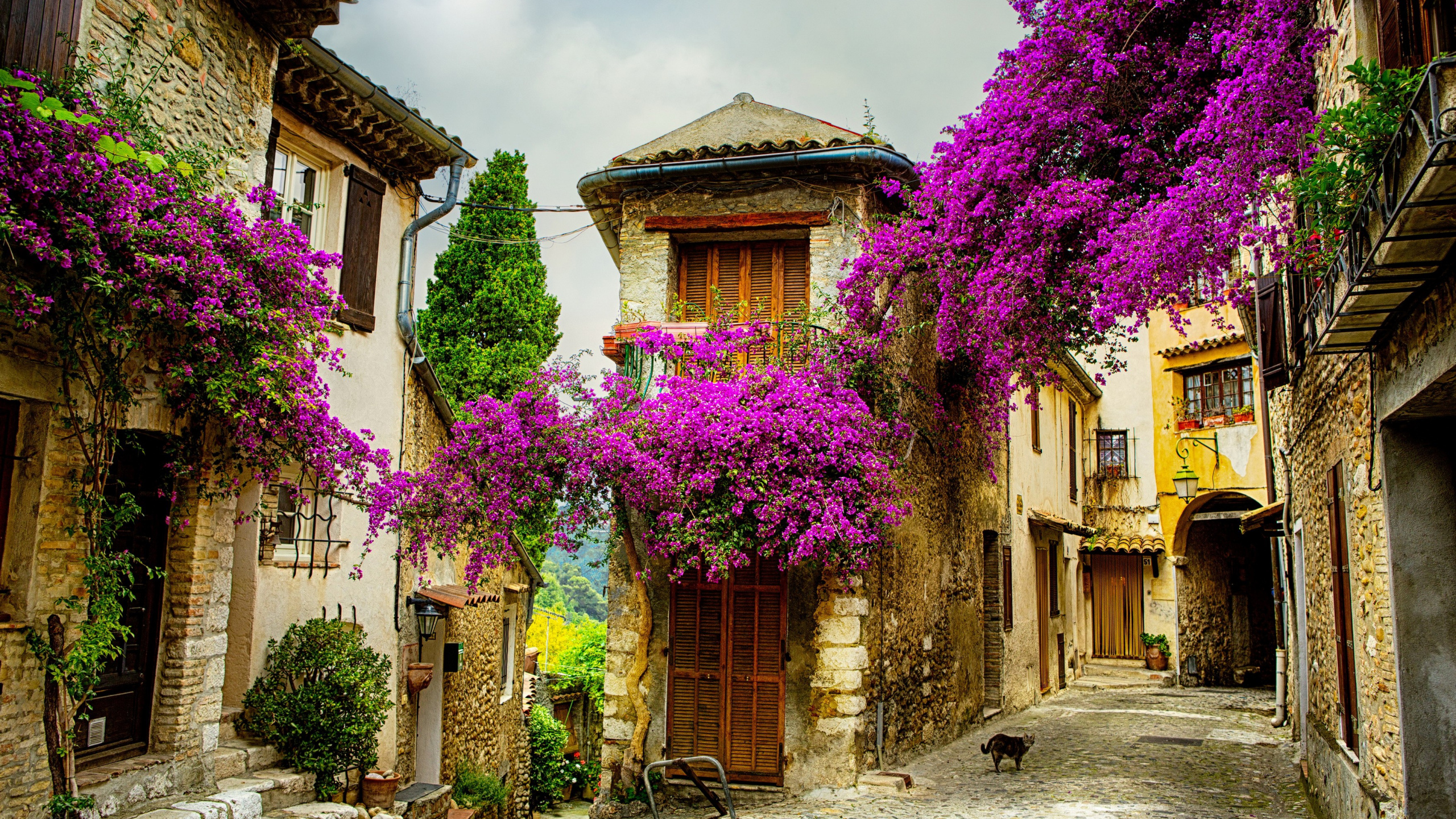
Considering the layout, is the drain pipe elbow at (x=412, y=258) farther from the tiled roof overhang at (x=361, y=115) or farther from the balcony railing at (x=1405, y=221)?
the balcony railing at (x=1405, y=221)

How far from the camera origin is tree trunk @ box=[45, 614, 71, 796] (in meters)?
5.64

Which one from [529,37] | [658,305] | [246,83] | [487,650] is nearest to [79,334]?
[246,83]

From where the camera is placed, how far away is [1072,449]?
2081cm

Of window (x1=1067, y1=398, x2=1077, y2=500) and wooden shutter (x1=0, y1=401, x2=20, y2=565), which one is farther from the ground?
window (x1=1067, y1=398, x2=1077, y2=500)

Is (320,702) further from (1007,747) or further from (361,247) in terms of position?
(1007,747)

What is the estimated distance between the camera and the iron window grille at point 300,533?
8.66m

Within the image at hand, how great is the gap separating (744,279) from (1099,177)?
3.75 metres

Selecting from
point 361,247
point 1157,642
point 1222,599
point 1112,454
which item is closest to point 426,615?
point 361,247

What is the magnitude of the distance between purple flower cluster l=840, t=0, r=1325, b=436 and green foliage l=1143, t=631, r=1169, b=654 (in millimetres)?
13255

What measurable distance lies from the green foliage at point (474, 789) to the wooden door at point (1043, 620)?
29.8ft

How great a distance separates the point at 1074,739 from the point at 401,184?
1015 cm

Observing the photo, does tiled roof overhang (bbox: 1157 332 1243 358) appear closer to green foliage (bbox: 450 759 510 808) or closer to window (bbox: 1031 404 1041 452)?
window (bbox: 1031 404 1041 452)

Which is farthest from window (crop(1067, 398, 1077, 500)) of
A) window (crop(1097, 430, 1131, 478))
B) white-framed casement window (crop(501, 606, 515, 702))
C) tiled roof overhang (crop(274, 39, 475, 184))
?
tiled roof overhang (crop(274, 39, 475, 184))

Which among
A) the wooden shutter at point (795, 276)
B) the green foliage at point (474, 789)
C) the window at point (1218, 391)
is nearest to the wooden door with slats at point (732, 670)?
the wooden shutter at point (795, 276)
